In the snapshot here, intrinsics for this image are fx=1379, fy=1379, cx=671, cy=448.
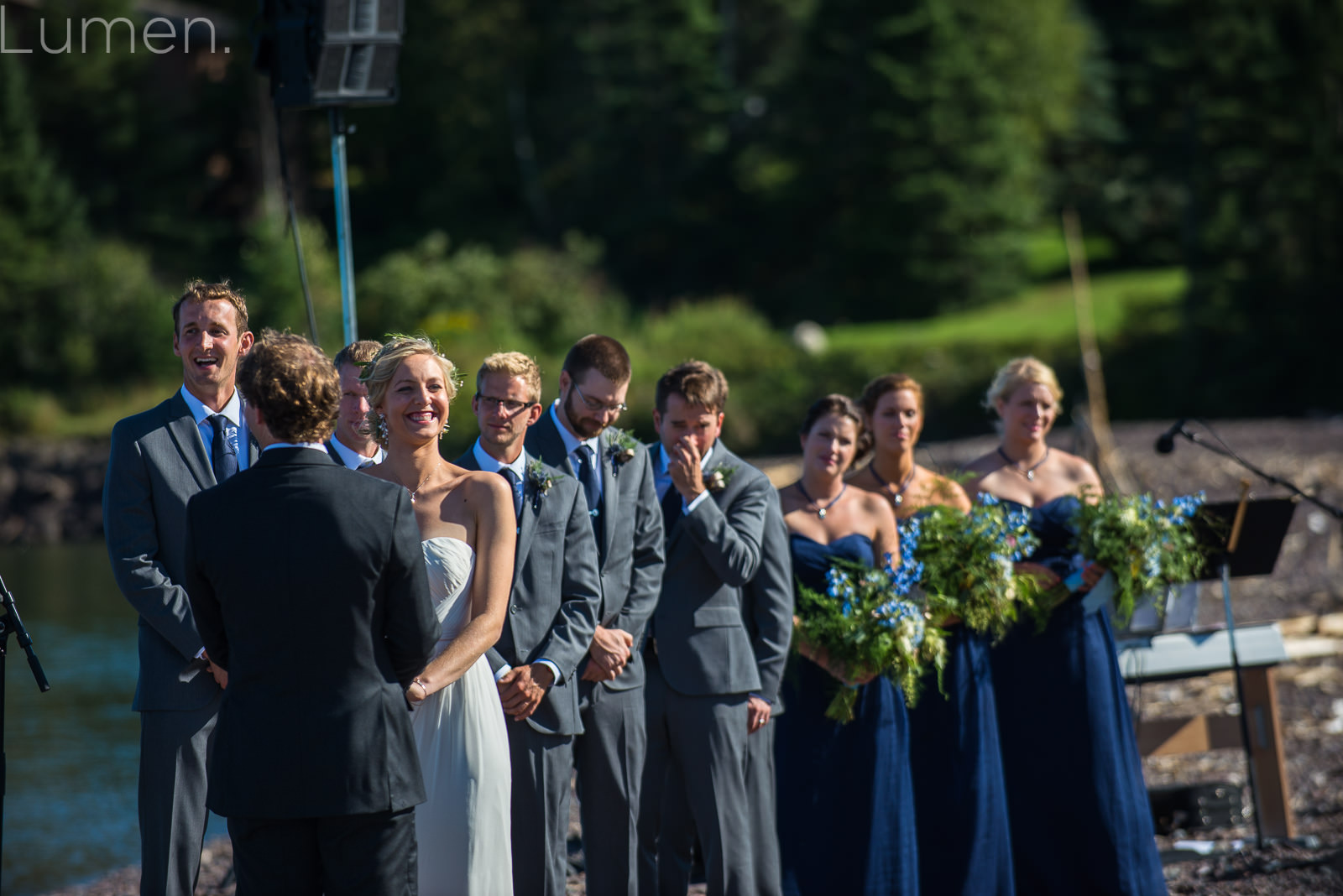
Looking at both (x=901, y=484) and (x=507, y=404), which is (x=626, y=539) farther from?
(x=901, y=484)

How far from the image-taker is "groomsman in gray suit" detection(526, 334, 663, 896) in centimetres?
470

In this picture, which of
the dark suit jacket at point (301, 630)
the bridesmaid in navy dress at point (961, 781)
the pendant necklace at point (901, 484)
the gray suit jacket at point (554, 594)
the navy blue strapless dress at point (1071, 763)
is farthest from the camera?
the pendant necklace at point (901, 484)

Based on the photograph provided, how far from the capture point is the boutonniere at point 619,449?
4883 mm

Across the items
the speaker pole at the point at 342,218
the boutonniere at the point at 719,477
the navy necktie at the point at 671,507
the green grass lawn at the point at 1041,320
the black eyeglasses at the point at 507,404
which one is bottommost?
the navy necktie at the point at 671,507

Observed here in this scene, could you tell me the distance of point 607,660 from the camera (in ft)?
15.4

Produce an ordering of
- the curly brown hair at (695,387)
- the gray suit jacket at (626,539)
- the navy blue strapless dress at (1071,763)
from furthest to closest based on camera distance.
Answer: the navy blue strapless dress at (1071,763), the curly brown hair at (695,387), the gray suit jacket at (626,539)

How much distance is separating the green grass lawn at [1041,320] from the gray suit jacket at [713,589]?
91.2ft

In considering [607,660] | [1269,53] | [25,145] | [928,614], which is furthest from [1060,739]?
[25,145]

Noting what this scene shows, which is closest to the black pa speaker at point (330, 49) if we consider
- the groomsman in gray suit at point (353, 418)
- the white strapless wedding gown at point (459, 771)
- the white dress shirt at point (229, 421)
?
the groomsman in gray suit at point (353, 418)

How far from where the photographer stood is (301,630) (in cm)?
326

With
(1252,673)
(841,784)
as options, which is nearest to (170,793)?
(841,784)

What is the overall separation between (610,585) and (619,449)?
48 centimetres

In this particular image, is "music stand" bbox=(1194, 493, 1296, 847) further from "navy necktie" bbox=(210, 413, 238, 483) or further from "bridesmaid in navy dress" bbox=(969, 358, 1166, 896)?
"navy necktie" bbox=(210, 413, 238, 483)

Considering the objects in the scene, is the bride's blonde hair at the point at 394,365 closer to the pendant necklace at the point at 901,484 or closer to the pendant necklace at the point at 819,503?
the pendant necklace at the point at 819,503
